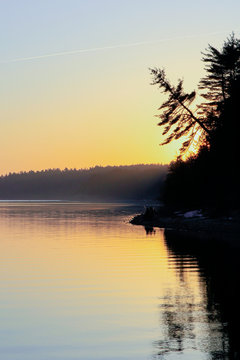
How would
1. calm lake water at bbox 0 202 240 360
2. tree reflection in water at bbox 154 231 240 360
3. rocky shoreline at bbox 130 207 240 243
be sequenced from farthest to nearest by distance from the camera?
rocky shoreline at bbox 130 207 240 243
calm lake water at bbox 0 202 240 360
tree reflection in water at bbox 154 231 240 360

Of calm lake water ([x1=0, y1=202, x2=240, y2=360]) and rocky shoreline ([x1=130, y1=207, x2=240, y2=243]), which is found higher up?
rocky shoreline ([x1=130, y1=207, x2=240, y2=243])

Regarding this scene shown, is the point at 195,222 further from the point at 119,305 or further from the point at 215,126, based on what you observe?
the point at 119,305

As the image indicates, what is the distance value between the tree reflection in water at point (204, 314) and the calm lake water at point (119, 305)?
20mm

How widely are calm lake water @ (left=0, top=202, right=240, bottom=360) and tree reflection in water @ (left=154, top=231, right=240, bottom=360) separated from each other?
0.02 metres

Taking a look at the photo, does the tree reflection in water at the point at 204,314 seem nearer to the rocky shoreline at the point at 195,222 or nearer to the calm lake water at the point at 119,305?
the calm lake water at the point at 119,305

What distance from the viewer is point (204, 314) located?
53.7 feet

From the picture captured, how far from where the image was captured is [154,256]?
112ft

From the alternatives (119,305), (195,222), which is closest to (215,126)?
(195,222)

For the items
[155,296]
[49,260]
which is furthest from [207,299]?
[49,260]

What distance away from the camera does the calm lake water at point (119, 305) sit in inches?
507

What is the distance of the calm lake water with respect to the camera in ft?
42.3

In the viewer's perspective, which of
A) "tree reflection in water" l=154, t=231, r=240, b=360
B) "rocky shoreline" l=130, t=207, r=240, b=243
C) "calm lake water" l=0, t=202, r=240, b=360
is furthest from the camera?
"rocky shoreline" l=130, t=207, r=240, b=243

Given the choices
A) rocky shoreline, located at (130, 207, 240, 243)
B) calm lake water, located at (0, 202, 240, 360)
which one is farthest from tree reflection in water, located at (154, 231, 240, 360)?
rocky shoreline, located at (130, 207, 240, 243)

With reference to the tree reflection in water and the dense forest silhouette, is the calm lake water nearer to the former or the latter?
the tree reflection in water
